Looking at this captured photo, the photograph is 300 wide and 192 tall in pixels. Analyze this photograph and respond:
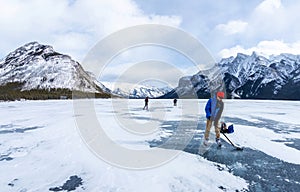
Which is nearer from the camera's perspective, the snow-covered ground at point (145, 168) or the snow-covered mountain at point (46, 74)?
the snow-covered ground at point (145, 168)

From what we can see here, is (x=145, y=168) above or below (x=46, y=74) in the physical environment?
below

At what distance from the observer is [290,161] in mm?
6410

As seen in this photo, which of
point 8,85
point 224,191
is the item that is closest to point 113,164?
point 224,191

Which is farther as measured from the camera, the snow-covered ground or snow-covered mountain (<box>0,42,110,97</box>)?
snow-covered mountain (<box>0,42,110,97</box>)

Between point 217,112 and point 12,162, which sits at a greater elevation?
point 217,112

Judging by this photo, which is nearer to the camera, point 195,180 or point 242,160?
point 195,180

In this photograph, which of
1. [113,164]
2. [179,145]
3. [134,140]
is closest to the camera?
[113,164]

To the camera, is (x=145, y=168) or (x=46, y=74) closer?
(x=145, y=168)

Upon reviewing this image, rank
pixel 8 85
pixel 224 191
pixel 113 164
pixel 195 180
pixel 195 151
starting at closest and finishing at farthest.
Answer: pixel 224 191
pixel 195 180
pixel 113 164
pixel 195 151
pixel 8 85

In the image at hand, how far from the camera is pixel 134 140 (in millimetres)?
8898

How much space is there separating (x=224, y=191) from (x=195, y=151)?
2876mm

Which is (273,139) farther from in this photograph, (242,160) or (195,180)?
(195,180)

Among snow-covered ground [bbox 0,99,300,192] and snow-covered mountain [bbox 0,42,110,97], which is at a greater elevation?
snow-covered mountain [bbox 0,42,110,97]

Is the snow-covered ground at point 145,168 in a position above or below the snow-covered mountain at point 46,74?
below
